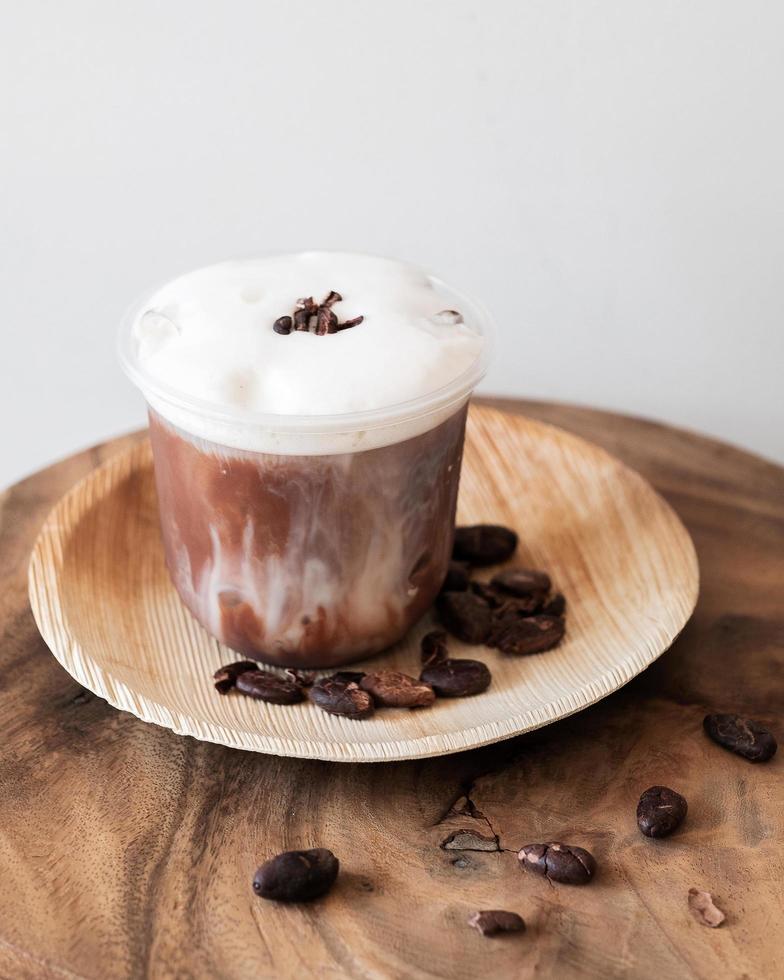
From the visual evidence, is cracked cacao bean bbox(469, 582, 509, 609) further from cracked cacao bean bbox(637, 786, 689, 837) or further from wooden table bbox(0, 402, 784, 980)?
cracked cacao bean bbox(637, 786, 689, 837)

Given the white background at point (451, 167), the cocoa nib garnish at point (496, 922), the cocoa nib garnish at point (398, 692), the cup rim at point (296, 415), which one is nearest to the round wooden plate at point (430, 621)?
the cocoa nib garnish at point (398, 692)

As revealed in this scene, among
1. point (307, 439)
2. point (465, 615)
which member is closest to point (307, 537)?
point (307, 439)

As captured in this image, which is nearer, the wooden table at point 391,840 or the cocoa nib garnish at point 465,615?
the wooden table at point 391,840

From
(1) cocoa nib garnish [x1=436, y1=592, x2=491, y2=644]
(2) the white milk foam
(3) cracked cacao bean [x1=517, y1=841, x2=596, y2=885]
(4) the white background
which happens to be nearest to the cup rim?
(2) the white milk foam

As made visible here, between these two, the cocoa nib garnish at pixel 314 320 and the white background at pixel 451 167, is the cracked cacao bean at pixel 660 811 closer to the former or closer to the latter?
the cocoa nib garnish at pixel 314 320

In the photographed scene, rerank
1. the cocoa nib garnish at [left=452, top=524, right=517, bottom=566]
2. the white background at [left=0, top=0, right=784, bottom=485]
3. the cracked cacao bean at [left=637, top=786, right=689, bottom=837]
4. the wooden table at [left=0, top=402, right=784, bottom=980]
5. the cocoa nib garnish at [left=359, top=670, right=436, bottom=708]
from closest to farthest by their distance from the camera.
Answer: the wooden table at [left=0, top=402, right=784, bottom=980] → the cracked cacao bean at [left=637, top=786, right=689, bottom=837] → the cocoa nib garnish at [left=359, top=670, right=436, bottom=708] → the cocoa nib garnish at [left=452, top=524, right=517, bottom=566] → the white background at [left=0, top=0, right=784, bottom=485]

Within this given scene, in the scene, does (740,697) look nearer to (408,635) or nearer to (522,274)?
(408,635)

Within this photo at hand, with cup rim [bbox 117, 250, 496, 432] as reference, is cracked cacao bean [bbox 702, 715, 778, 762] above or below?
below

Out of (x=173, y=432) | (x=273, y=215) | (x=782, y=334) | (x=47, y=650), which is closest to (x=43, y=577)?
(x=47, y=650)
